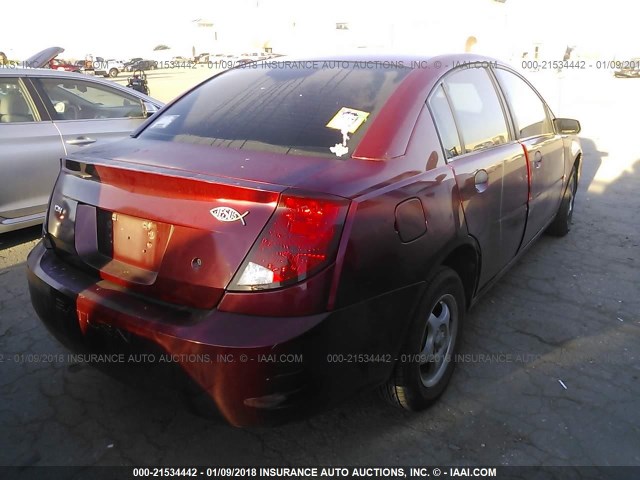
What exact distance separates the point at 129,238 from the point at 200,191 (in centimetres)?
39

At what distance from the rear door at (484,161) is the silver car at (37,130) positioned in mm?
3121

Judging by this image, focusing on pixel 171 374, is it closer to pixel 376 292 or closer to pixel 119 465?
pixel 119 465

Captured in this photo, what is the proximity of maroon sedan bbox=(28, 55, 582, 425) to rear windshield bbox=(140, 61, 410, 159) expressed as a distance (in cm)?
1

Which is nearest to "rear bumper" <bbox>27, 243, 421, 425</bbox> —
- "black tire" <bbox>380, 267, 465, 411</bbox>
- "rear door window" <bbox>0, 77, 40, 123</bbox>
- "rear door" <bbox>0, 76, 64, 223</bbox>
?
"black tire" <bbox>380, 267, 465, 411</bbox>

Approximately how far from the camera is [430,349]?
7.84ft

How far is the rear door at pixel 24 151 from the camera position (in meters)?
4.25

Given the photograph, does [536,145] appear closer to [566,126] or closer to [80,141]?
[566,126]

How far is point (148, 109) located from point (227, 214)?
398 centimetres

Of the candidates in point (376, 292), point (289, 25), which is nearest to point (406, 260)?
point (376, 292)

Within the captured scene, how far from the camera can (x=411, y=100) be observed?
2.26m

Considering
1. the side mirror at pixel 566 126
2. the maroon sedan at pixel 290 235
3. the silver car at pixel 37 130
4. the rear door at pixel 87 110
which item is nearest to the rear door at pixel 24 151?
the silver car at pixel 37 130

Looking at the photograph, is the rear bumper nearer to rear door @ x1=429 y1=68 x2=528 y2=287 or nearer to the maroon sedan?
the maroon sedan

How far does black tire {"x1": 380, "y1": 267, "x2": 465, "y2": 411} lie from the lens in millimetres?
2162

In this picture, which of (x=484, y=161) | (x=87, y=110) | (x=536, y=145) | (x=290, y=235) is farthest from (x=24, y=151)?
(x=536, y=145)
